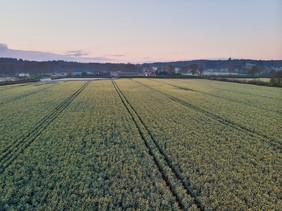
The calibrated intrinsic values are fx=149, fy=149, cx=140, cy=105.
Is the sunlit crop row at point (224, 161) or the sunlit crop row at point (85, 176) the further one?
the sunlit crop row at point (224, 161)

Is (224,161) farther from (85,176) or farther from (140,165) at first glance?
(85,176)

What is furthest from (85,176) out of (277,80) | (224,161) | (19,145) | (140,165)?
(277,80)

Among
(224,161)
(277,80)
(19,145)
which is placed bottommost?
(224,161)

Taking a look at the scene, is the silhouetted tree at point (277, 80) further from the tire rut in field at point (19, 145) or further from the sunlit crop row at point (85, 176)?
the tire rut in field at point (19, 145)

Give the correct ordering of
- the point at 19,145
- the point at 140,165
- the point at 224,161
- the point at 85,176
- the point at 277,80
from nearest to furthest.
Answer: the point at 85,176
the point at 140,165
the point at 224,161
the point at 19,145
the point at 277,80

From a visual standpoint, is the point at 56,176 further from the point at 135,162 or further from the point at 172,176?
the point at 172,176

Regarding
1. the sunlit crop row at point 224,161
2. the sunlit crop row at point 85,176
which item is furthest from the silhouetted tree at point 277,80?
the sunlit crop row at point 85,176

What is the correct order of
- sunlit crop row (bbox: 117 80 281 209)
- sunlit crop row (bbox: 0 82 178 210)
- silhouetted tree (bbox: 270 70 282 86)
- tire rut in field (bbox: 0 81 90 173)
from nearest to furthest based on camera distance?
1. sunlit crop row (bbox: 0 82 178 210)
2. sunlit crop row (bbox: 117 80 281 209)
3. tire rut in field (bbox: 0 81 90 173)
4. silhouetted tree (bbox: 270 70 282 86)

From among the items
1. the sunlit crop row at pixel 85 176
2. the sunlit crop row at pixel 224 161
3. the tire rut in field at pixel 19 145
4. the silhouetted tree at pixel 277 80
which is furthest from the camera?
the silhouetted tree at pixel 277 80

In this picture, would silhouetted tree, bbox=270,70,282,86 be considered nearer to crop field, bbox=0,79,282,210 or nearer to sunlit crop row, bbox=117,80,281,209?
crop field, bbox=0,79,282,210

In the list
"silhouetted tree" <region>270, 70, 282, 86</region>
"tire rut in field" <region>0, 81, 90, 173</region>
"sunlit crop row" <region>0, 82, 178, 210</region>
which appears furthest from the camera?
"silhouetted tree" <region>270, 70, 282, 86</region>

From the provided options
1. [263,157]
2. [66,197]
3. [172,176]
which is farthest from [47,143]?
[263,157]

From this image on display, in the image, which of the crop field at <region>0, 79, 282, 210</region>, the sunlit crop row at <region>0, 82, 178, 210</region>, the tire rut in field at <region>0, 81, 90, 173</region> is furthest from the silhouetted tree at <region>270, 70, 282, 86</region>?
the tire rut in field at <region>0, 81, 90, 173</region>
